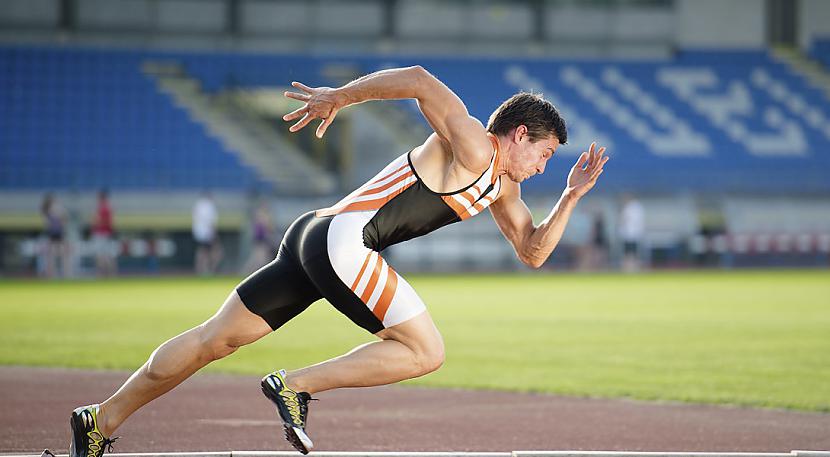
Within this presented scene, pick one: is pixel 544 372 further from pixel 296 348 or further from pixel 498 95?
pixel 498 95

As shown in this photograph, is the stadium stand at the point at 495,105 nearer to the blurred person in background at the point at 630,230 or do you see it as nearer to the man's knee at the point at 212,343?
the blurred person in background at the point at 630,230

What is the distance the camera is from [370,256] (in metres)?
6.55

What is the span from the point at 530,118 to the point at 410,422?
388cm

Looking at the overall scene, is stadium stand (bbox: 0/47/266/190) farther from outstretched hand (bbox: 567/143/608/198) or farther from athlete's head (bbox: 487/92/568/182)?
athlete's head (bbox: 487/92/568/182)

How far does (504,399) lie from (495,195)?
4645 millimetres

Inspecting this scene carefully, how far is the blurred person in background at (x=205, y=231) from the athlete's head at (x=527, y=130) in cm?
2690

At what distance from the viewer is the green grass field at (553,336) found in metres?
12.4

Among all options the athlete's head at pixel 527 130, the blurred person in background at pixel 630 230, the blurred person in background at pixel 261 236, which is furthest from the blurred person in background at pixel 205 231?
the athlete's head at pixel 527 130

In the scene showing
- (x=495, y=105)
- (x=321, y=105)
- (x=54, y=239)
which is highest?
(x=321, y=105)

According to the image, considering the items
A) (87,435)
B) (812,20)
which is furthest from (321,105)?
(812,20)

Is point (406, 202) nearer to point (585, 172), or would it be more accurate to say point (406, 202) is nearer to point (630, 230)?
point (585, 172)

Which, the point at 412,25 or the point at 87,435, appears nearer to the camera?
the point at 87,435

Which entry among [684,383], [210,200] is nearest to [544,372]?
[684,383]

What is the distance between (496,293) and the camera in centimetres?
2667
